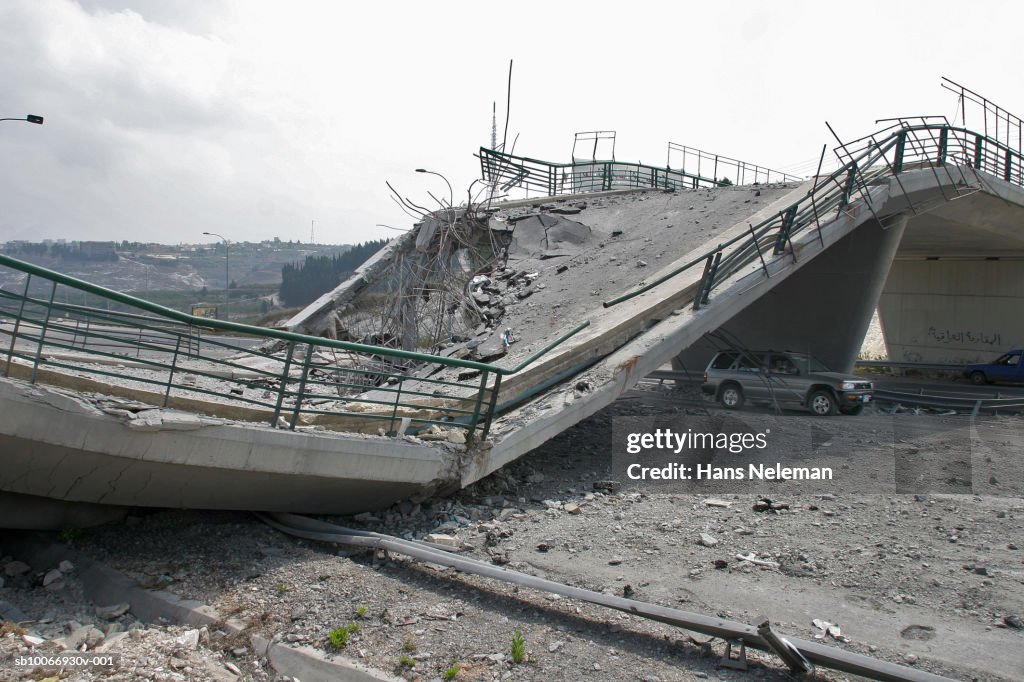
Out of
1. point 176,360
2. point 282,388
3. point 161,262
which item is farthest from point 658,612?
point 161,262

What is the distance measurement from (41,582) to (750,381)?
1256 cm

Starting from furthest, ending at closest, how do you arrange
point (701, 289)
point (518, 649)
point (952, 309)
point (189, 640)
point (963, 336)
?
point (952, 309) → point (963, 336) → point (701, 289) → point (189, 640) → point (518, 649)

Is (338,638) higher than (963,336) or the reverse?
the reverse

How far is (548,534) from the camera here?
24.8ft

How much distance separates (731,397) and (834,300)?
4.03 m

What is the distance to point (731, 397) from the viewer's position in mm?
15594

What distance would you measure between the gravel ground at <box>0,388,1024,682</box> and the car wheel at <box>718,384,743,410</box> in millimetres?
6674

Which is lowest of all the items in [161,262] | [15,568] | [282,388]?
[15,568]

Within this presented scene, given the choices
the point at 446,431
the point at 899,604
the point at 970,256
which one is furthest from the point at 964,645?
the point at 970,256

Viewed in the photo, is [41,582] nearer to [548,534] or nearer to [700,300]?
[548,534]
